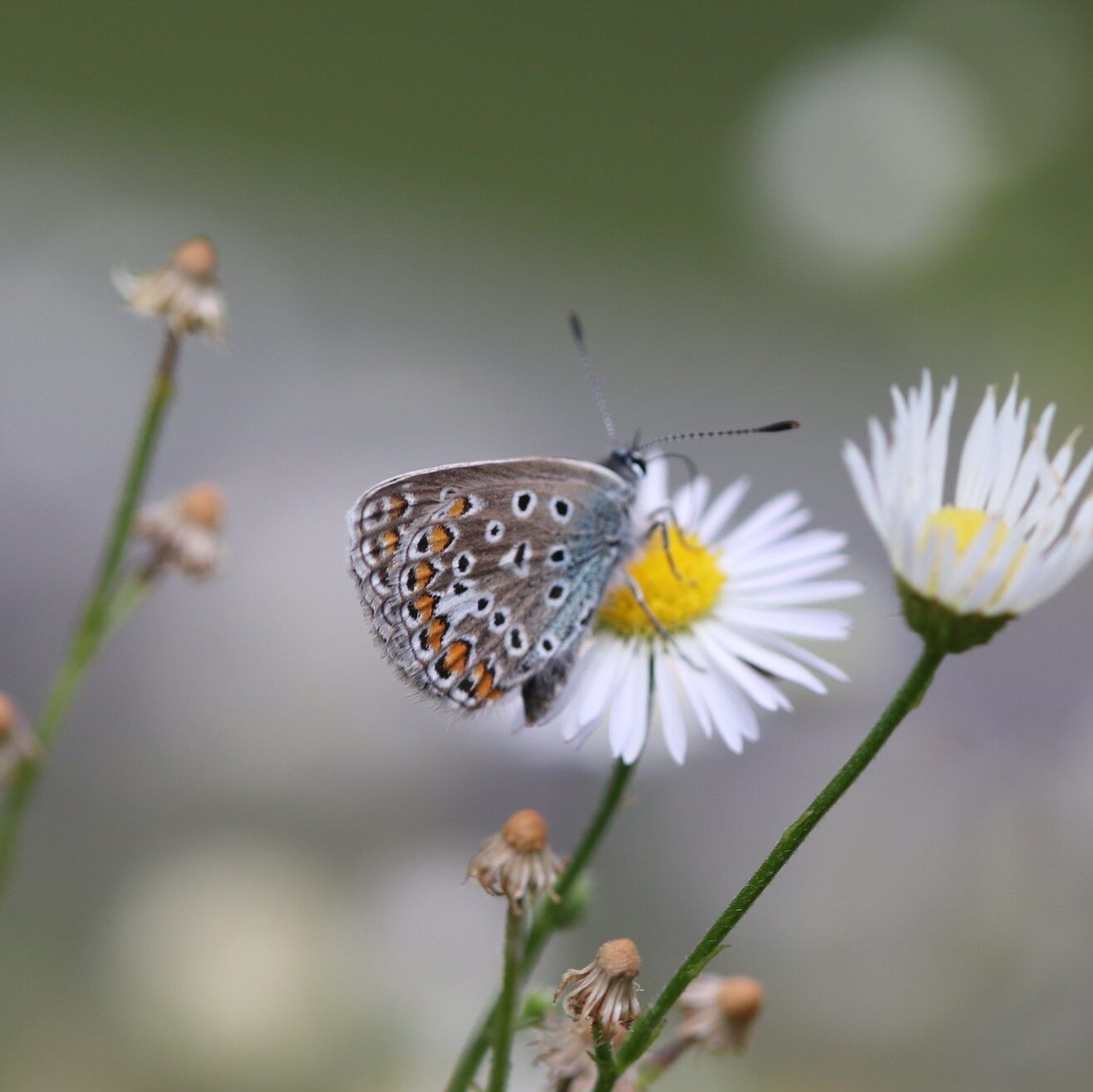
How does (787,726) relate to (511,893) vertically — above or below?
below

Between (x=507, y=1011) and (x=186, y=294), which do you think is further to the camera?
(x=186, y=294)

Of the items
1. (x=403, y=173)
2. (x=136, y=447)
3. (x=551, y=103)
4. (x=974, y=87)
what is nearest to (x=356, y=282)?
(x=403, y=173)

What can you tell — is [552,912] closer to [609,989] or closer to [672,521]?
[609,989]

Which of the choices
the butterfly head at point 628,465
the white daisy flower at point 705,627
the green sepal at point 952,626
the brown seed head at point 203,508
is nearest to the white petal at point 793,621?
the white daisy flower at point 705,627

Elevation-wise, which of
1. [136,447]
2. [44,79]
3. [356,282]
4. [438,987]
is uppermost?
[44,79]

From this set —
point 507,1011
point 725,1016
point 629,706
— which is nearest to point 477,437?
point 629,706

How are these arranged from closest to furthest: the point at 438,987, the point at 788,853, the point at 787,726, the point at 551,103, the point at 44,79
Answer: the point at 788,853 < the point at 438,987 < the point at 787,726 < the point at 44,79 < the point at 551,103

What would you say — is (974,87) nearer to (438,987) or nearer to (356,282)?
(356,282)

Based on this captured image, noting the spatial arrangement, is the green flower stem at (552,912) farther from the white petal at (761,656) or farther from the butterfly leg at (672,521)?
the butterfly leg at (672,521)
